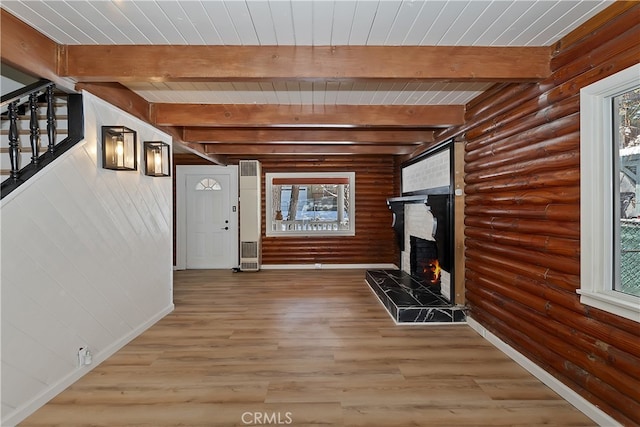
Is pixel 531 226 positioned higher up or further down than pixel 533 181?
further down

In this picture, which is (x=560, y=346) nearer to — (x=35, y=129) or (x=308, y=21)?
(x=308, y=21)

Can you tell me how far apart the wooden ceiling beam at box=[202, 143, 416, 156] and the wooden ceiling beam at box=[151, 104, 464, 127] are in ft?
5.44

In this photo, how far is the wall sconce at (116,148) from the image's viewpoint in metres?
2.84

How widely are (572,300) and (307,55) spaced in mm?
2552

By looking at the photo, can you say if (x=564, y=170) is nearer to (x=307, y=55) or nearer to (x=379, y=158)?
(x=307, y=55)

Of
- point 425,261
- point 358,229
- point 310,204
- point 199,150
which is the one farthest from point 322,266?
point 199,150

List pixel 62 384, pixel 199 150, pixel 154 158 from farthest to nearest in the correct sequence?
1. pixel 199 150
2. pixel 154 158
3. pixel 62 384

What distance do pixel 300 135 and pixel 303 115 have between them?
919 mm

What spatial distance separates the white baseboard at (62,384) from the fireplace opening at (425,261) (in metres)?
3.79

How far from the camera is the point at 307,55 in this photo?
2.42 meters

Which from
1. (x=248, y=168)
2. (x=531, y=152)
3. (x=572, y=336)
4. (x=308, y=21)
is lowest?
(x=572, y=336)

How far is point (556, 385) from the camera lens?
236cm

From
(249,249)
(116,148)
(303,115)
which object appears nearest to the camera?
(116,148)

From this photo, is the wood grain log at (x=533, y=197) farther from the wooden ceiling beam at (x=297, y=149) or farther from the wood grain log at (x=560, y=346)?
the wooden ceiling beam at (x=297, y=149)
